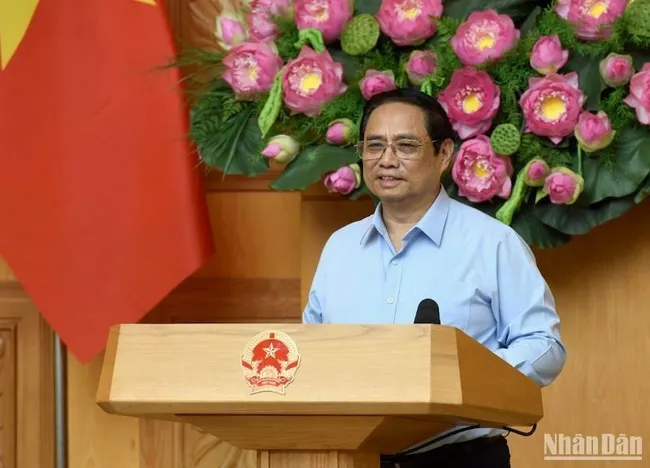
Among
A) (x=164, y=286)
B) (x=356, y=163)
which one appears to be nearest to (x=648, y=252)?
(x=356, y=163)

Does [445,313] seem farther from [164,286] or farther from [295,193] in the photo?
[295,193]

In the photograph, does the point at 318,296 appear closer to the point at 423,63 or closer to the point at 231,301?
the point at 423,63

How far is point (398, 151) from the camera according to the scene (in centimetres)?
179

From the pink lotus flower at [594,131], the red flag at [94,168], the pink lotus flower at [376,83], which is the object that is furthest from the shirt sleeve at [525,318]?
the red flag at [94,168]

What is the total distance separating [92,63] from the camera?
2.67 m

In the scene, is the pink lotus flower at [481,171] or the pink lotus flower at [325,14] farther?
the pink lotus flower at [325,14]

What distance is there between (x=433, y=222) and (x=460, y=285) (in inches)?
4.8

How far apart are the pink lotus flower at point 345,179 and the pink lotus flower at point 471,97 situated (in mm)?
248

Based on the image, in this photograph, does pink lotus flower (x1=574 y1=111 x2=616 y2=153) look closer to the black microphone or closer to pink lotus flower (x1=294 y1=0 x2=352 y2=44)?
pink lotus flower (x1=294 y1=0 x2=352 y2=44)

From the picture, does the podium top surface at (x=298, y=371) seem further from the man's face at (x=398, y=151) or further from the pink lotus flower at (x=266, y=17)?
the pink lotus flower at (x=266, y=17)

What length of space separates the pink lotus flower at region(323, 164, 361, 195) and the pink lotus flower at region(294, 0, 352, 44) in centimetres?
30

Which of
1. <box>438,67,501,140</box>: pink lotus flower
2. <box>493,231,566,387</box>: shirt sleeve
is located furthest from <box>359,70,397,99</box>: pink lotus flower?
<box>493,231,566,387</box>: shirt sleeve

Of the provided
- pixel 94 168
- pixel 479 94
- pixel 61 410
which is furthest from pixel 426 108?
pixel 61 410

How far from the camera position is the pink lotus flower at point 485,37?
227 cm
